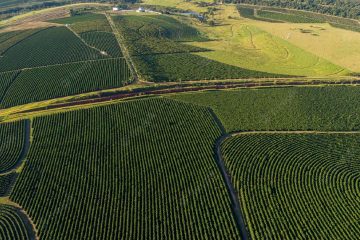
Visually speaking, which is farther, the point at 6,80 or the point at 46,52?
the point at 46,52

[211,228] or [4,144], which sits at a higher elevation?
[4,144]

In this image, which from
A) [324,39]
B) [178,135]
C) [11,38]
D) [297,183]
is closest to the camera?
[297,183]

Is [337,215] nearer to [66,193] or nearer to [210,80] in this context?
[66,193]

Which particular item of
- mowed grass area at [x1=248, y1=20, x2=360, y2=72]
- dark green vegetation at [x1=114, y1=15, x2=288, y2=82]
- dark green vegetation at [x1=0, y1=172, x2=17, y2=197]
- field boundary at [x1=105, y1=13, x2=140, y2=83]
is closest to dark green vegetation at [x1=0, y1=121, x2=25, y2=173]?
dark green vegetation at [x1=0, y1=172, x2=17, y2=197]

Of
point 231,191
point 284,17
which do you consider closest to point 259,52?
point 284,17

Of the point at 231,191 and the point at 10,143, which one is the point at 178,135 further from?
the point at 10,143

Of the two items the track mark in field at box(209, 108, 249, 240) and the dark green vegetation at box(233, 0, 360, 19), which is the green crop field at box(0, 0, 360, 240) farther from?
the dark green vegetation at box(233, 0, 360, 19)

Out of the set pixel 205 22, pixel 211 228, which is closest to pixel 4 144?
pixel 211 228

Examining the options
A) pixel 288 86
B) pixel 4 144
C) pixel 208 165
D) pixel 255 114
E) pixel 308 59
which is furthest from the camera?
pixel 308 59
